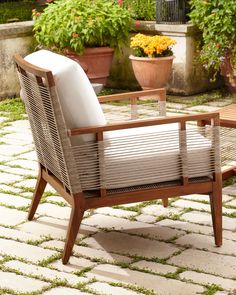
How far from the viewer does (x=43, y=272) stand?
185 inches

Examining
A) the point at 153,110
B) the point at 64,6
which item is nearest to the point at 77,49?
the point at 64,6

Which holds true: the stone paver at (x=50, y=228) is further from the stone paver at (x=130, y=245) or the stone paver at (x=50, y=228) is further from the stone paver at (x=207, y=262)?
the stone paver at (x=207, y=262)

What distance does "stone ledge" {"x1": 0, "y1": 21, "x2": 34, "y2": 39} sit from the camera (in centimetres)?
953

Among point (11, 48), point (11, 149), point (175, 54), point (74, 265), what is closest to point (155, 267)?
point (74, 265)

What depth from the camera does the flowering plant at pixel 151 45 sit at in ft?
30.5

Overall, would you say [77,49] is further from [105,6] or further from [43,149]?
[43,149]

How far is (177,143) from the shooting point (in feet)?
16.2

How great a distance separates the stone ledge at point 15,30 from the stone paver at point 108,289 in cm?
548

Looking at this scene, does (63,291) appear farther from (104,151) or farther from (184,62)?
(184,62)

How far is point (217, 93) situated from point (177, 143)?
5029 millimetres

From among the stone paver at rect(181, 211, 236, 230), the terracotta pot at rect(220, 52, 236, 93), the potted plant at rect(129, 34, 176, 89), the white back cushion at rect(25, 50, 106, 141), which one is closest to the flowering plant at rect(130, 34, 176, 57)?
the potted plant at rect(129, 34, 176, 89)

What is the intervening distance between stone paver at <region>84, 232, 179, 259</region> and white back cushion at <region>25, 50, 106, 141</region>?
2.38 ft

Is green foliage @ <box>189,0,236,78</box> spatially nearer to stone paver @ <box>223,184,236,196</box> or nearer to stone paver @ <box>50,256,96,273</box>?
stone paver @ <box>223,184,236,196</box>

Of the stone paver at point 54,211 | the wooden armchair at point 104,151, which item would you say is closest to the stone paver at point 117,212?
the stone paver at point 54,211
